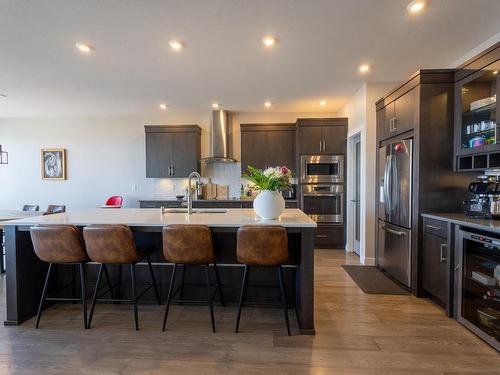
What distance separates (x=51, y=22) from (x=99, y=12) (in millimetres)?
557

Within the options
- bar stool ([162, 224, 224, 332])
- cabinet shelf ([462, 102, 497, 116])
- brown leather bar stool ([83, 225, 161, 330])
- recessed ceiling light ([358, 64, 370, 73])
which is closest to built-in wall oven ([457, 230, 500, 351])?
cabinet shelf ([462, 102, 497, 116])

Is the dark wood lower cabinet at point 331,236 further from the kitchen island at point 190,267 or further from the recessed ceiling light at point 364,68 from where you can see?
the recessed ceiling light at point 364,68

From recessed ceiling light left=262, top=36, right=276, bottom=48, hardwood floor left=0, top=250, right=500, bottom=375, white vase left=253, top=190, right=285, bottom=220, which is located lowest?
hardwood floor left=0, top=250, right=500, bottom=375

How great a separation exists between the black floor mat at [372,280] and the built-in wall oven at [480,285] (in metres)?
0.76

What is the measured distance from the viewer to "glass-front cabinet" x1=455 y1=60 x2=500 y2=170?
2.36 meters

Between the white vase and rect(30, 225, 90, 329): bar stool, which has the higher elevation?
the white vase

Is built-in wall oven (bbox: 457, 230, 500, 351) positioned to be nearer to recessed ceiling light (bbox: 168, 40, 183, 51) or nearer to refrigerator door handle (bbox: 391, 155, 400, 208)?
refrigerator door handle (bbox: 391, 155, 400, 208)

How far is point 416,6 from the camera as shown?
86.9 inches

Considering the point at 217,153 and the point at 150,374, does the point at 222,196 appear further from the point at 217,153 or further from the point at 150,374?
the point at 150,374

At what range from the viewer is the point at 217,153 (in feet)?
18.1

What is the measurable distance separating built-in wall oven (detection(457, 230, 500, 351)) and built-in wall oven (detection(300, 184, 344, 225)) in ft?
8.66

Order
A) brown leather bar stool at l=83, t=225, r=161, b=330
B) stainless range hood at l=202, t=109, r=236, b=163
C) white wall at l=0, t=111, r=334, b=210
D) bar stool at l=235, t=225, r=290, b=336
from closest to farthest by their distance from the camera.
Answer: bar stool at l=235, t=225, r=290, b=336 → brown leather bar stool at l=83, t=225, r=161, b=330 → stainless range hood at l=202, t=109, r=236, b=163 → white wall at l=0, t=111, r=334, b=210

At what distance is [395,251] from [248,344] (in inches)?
85.5

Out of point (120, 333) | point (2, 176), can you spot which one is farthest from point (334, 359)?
point (2, 176)
